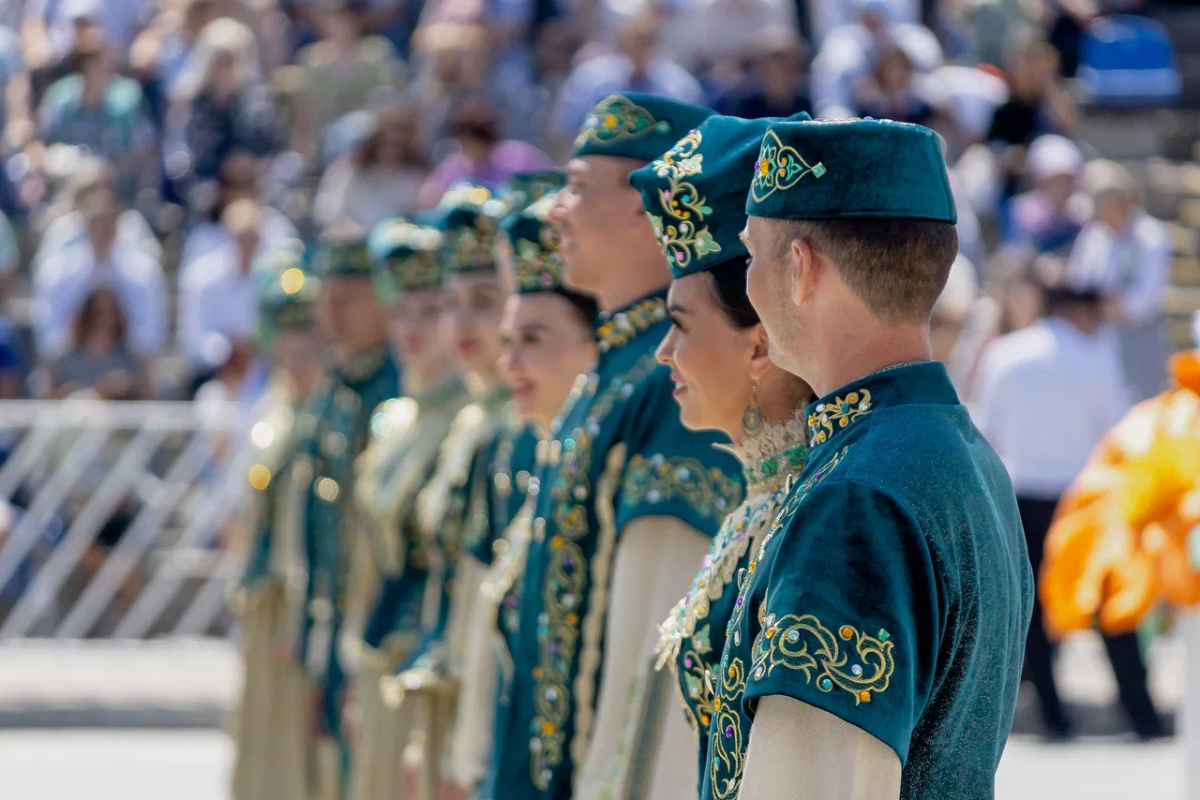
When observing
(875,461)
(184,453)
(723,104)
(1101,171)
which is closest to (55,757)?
(184,453)

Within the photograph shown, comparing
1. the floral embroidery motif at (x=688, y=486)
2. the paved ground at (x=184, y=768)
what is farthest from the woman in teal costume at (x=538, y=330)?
the paved ground at (x=184, y=768)

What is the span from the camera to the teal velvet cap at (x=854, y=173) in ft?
6.41

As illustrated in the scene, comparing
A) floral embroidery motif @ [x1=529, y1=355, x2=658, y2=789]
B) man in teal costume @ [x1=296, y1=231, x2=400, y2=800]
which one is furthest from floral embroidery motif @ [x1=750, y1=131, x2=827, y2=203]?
man in teal costume @ [x1=296, y1=231, x2=400, y2=800]

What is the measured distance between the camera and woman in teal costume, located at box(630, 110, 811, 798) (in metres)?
2.29

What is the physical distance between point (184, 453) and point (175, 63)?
13.8ft

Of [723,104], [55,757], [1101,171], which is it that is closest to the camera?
[55,757]

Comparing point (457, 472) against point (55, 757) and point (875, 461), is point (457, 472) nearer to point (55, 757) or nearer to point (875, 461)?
point (875, 461)

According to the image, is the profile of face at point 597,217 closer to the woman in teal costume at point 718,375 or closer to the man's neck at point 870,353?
the woman in teal costume at point 718,375

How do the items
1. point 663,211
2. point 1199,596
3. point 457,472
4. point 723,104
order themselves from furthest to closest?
point 723,104, point 457,472, point 1199,596, point 663,211

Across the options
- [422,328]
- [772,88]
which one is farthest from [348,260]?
[772,88]

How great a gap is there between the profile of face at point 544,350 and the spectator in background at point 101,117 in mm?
8436

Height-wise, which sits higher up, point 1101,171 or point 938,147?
point 1101,171

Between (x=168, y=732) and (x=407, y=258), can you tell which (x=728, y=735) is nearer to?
(x=407, y=258)

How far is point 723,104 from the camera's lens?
11.2 metres
